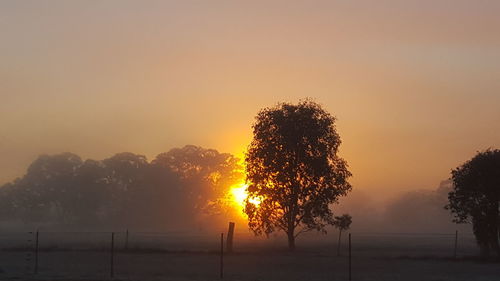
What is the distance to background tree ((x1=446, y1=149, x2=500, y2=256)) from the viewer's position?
3847cm

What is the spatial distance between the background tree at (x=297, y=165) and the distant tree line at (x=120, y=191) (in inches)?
2482

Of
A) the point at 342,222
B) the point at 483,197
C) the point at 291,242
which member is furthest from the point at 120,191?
the point at 483,197

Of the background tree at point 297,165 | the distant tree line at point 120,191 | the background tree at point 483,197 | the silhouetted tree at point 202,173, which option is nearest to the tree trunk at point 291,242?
the background tree at point 297,165

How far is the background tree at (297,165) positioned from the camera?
47969 mm

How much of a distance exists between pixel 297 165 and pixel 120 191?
72.9 meters

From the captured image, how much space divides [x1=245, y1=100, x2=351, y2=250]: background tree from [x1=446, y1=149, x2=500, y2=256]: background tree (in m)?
11.1

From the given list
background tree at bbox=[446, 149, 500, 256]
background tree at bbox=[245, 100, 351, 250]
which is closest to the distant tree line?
background tree at bbox=[245, 100, 351, 250]

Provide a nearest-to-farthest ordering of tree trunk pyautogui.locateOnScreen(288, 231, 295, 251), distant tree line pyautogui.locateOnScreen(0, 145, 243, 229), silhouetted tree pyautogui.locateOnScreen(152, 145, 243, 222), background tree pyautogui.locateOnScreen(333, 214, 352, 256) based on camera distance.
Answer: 1. tree trunk pyautogui.locateOnScreen(288, 231, 295, 251)
2. background tree pyautogui.locateOnScreen(333, 214, 352, 256)
3. distant tree line pyautogui.locateOnScreen(0, 145, 243, 229)
4. silhouetted tree pyautogui.locateOnScreen(152, 145, 243, 222)

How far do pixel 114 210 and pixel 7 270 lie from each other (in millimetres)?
86675

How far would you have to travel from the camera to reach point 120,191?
11512cm

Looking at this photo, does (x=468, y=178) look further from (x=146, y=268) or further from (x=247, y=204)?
(x=146, y=268)

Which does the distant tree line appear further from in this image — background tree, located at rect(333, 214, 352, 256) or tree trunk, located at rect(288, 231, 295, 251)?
background tree, located at rect(333, 214, 352, 256)

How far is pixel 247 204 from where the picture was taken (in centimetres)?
5038

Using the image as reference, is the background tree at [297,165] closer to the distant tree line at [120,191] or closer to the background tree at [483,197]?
the background tree at [483,197]
